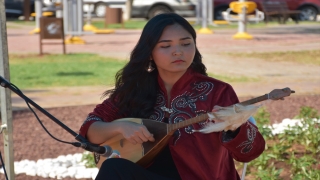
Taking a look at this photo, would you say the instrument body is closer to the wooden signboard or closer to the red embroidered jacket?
the red embroidered jacket

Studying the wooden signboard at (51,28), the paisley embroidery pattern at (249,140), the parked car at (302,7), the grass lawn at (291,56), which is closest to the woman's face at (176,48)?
the paisley embroidery pattern at (249,140)

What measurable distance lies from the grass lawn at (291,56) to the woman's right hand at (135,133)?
10.0 meters

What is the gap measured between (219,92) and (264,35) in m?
17.1

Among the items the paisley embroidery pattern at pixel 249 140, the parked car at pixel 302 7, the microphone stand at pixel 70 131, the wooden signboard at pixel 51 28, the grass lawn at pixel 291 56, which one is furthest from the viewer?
the parked car at pixel 302 7

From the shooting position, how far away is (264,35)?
2020 cm

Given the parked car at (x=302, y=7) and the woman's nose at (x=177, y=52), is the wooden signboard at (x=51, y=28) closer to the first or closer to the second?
the woman's nose at (x=177, y=52)

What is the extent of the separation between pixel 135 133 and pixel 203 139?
300 millimetres

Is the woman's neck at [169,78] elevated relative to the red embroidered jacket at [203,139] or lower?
elevated

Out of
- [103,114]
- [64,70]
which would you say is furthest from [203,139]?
[64,70]

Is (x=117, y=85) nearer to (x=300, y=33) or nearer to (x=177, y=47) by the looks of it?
(x=177, y=47)

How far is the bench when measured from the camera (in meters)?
26.5

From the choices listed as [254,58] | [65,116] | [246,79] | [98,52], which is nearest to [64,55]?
[98,52]

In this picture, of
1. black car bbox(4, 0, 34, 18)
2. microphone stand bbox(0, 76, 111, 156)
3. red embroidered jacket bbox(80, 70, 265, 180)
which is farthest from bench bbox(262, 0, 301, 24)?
microphone stand bbox(0, 76, 111, 156)

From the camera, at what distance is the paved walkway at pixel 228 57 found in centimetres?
973
